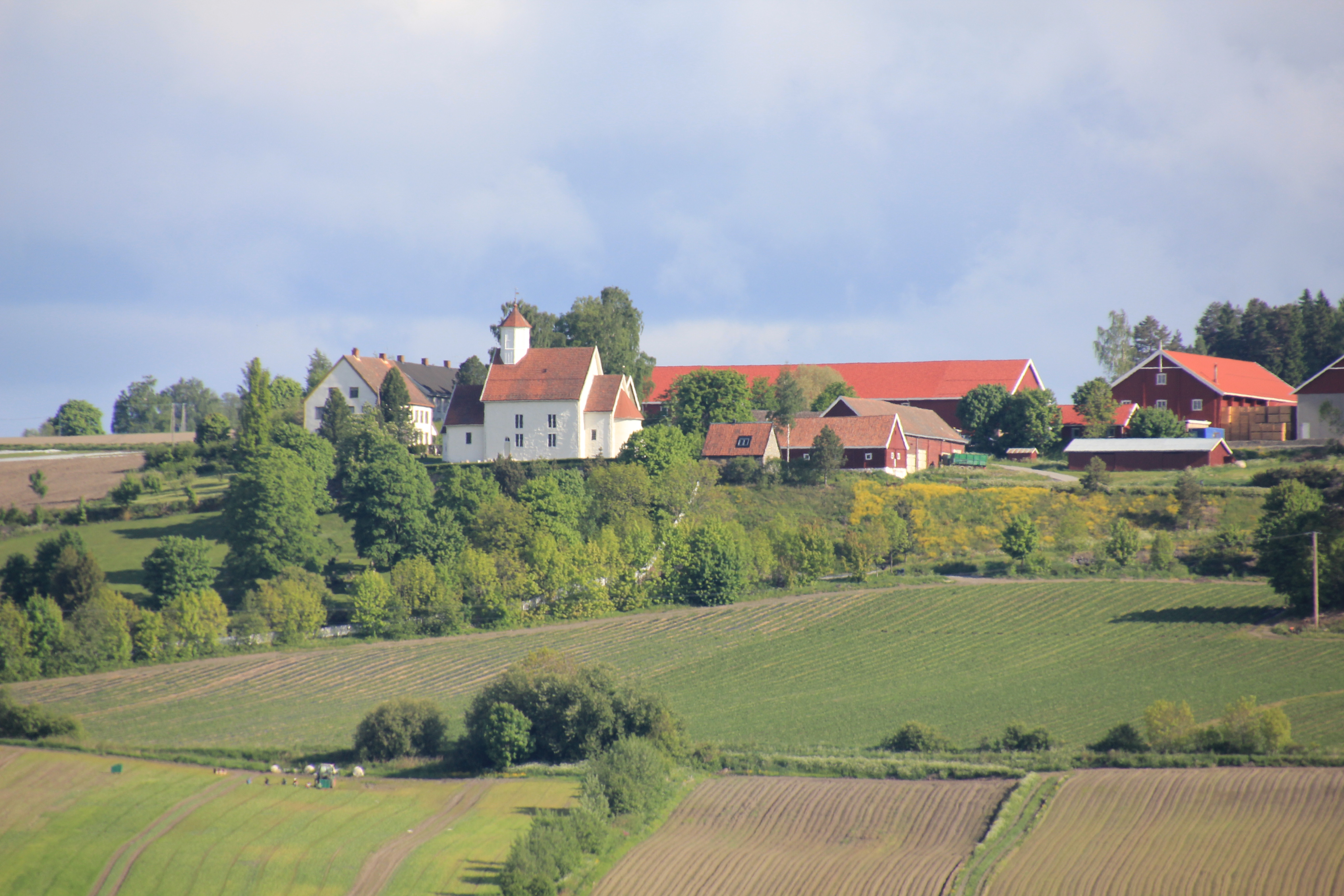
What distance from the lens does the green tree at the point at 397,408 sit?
77125 millimetres

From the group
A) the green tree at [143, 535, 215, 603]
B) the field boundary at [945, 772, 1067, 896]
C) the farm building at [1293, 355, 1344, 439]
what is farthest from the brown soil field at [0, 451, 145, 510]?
the farm building at [1293, 355, 1344, 439]

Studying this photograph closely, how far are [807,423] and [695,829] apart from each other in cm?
4791

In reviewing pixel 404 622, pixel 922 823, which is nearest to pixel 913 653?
pixel 922 823

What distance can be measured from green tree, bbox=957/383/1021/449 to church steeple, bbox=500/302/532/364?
1233 inches

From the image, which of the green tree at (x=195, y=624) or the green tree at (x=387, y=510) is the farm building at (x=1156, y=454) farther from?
the green tree at (x=195, y=624)

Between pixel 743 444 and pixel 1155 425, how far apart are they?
89.9 feet

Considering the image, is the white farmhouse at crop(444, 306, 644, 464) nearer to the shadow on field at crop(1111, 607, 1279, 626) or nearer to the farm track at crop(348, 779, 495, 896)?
the shadow on field at crop(1111, 607, 1279, 626)

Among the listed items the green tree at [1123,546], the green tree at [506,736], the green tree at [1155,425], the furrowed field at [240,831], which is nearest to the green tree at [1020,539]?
the green tree at [1123,546]

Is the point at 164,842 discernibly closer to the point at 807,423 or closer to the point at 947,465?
the point at 807,423

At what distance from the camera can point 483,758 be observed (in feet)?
113

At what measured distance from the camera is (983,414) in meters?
82.9

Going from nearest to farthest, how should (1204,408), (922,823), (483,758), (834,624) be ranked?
(922,823) → (483,758) → (834,624) → (1204,408)

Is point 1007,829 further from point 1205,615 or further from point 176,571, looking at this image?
point 176,571

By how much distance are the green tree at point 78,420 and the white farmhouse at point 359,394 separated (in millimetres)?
50843
